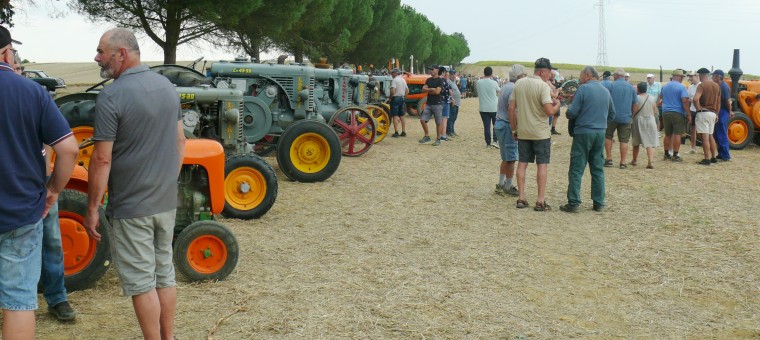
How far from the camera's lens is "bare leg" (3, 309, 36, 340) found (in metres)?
3.18

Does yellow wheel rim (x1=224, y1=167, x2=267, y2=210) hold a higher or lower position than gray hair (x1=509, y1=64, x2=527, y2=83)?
lower

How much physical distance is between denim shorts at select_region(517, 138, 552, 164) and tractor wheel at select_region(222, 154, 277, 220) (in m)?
2.62

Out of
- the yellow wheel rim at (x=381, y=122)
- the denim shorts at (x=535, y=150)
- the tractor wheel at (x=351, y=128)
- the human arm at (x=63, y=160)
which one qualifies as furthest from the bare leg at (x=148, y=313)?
the yellow wheel rim at (x=381, y=122)

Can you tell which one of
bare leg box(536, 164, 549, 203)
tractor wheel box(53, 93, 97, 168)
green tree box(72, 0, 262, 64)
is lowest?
bare leg box(536, 164, 549, 203)

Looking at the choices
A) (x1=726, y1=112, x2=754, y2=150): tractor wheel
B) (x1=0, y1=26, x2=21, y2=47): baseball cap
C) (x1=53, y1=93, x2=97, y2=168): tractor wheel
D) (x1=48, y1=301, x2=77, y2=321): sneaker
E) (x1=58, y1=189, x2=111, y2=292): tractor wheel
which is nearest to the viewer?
(x1=0, y1=26, x2=21, y2=47): baseball cap

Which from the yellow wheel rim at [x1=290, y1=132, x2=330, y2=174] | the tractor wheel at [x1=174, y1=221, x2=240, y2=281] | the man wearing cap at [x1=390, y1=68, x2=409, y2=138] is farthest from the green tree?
the tractor wheel at [x1=174, y1=221, x2=240, y2=281]

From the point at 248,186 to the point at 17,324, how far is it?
421 cm

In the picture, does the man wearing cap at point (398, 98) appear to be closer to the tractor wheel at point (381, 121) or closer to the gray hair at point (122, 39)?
the tractor wheel at point (381, 121)

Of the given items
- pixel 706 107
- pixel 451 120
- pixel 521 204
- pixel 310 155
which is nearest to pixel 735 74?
pixel 706 107

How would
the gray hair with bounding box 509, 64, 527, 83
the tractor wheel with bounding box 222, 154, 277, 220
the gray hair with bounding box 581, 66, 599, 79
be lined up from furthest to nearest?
the gray hair with bounding box 509, 64, 527, 83
the gray hair with bounding box 581, 66, 599, 79
the tractor wheel with bounding box 222, 154, 277, 220

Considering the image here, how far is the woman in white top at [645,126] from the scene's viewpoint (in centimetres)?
1195

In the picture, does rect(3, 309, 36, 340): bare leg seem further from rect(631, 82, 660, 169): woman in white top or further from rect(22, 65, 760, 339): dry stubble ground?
rect(631, 82, 660, 169): woman in white top

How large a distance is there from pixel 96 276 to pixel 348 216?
3229 mm

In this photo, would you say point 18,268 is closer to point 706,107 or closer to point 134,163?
point 134,163
